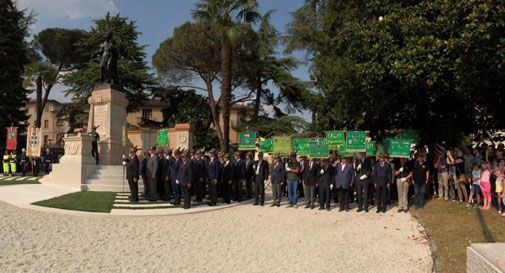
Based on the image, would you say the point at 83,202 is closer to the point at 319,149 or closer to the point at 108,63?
the point at 319,149

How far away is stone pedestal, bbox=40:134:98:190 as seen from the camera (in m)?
17.0

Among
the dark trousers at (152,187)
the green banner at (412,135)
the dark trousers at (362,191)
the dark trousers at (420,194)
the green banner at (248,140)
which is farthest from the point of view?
the green banner at (248,140)

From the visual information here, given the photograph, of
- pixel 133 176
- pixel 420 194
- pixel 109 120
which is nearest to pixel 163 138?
pixel 109 120

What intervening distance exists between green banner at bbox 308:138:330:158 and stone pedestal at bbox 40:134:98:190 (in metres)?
8.43

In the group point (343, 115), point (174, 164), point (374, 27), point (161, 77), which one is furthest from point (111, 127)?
point (161, 77)

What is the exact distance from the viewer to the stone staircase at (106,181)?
16.6 meters

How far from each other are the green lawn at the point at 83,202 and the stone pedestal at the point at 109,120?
16.7ft

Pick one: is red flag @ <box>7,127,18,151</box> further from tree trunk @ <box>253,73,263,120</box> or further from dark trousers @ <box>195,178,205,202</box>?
dark trousers @ <box>195,178,205,202</box>

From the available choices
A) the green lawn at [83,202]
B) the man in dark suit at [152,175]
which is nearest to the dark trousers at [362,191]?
the man in dark suit at [152,175]

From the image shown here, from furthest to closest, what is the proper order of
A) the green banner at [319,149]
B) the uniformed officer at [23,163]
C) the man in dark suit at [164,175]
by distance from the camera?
the uniformed officer at [23,163]
the green banner at [319,149]
the man in dark suit at [164,175]

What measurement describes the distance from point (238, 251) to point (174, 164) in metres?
6.48

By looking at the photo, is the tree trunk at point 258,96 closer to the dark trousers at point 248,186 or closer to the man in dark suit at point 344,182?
the dark trousers at point 248,186

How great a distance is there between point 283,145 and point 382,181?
5173mm

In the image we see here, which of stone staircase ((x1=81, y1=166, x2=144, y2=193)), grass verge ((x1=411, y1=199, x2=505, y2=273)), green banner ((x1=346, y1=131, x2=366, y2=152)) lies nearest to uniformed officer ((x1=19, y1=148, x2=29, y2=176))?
stone staircase ((x1=81, y1=166, x2=144, y2=193))
